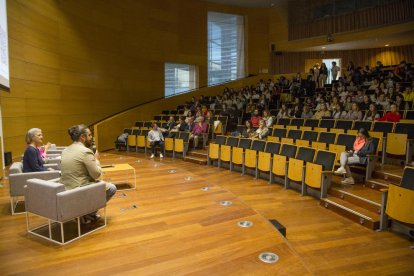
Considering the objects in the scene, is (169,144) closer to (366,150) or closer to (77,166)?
(366,150)

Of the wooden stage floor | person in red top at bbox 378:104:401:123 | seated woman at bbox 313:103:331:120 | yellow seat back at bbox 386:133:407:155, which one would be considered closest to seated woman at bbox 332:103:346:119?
seated woman at bbox 313:103:331:120

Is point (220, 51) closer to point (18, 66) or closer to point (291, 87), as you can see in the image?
point (291, 87)

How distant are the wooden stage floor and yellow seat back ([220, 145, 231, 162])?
199cm

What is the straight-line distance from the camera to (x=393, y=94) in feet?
21.3

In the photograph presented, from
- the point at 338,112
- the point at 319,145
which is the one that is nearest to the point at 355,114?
the point at 338,112

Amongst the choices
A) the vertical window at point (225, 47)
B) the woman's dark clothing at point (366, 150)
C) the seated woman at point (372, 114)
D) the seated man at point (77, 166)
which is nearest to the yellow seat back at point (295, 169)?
the woman's dark clothing at point (366, 150)

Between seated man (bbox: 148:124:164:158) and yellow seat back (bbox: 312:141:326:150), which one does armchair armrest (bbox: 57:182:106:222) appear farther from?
seated man (bbox: 148:124:164:158)

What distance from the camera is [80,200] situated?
248cm

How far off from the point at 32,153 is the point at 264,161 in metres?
3.13

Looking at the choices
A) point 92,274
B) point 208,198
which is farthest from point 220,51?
point 92,274

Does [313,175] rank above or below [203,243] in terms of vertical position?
above

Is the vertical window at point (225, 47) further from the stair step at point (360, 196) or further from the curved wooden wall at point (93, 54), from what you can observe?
the stair step at point (360, 196)

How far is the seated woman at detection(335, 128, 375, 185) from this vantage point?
4262 millimetres

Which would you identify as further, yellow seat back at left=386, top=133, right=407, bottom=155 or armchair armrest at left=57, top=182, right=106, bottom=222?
yellow seat back at left=386, top=133, right=407, bottom=155
